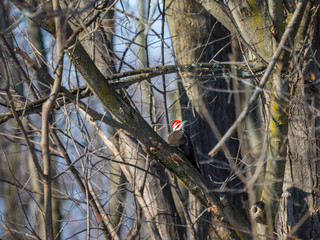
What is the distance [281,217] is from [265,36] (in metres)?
1.66

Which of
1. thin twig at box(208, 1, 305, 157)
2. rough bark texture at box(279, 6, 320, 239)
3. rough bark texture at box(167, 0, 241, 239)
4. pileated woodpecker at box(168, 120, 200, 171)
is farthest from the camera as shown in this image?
rough bark texture at box(167, 0, 241, 239)

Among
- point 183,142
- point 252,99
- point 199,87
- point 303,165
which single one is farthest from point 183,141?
point 252,99

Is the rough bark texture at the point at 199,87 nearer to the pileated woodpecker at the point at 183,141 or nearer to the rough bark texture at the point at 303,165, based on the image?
the pileated woodpecker at the point at 183,141

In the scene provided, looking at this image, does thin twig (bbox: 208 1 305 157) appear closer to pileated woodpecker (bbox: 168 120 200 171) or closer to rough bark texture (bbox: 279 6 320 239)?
rough bark texture (bbox: 279 6 320 239)

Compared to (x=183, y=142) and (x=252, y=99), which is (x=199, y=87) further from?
(x=252, y=99)

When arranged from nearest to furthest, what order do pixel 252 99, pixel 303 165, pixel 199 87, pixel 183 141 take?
pixel 252 99 → pixel 303 165 → pixel 183 141 → pixel 199 87

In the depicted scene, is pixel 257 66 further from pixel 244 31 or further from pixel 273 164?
pixel 273 164

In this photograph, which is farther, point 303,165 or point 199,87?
point 199,87

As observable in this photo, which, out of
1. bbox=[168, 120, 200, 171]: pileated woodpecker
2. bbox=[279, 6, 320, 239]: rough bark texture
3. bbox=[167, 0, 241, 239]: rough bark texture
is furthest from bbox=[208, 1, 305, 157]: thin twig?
bbox=[167, 0, 241, 239]: rough bark texture

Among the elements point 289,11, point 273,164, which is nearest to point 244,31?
point 289,11

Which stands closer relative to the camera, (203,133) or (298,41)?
(298,41)

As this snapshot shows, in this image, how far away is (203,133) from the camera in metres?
5.71

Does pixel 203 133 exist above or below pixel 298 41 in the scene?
below

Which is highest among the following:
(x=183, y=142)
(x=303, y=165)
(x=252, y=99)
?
(x=252, y=99)
